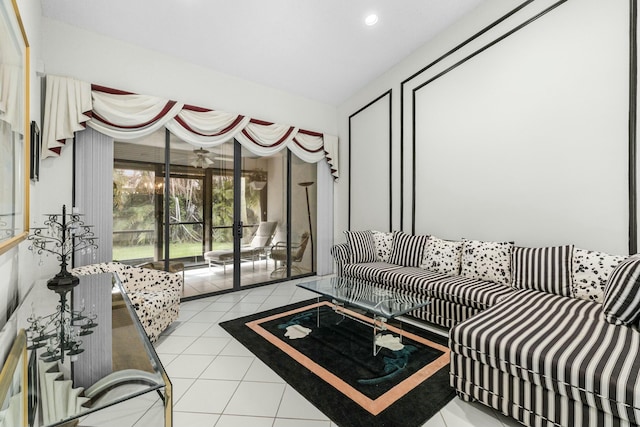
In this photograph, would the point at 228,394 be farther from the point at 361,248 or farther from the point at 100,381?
the point at 361,248

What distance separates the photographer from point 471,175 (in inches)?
131

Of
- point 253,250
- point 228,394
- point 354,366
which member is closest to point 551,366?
point 354,366

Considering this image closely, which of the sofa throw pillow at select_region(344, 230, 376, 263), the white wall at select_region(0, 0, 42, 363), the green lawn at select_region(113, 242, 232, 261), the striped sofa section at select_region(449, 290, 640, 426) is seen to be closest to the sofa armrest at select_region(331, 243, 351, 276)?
the sofa throw pillow at select_region(344, 230, 376, 263)

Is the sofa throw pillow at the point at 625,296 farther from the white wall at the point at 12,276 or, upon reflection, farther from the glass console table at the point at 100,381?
the white wall at the point at 12,276

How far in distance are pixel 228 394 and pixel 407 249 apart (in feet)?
8.86

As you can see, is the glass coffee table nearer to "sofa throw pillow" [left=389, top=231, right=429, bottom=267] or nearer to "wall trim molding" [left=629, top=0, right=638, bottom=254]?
"sofa throw pillow" [left=389, top=231, right=429, bottom=267]

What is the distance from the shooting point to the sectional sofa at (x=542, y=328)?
132 cm

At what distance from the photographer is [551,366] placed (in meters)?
1.40

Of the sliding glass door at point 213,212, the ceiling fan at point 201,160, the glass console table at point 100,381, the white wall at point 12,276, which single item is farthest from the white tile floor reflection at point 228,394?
the ceiling fan at point 201,160

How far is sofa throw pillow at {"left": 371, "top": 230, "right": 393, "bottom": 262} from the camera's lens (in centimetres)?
407

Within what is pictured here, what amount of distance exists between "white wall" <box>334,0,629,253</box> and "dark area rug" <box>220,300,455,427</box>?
1576 millimetres

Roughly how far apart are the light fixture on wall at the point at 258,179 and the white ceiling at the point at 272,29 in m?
1.44

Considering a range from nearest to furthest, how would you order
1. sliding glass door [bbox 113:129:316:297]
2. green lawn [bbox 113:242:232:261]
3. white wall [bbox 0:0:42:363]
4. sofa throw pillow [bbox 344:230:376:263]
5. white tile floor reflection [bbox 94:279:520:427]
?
1. white wall [bbox 0:0:42:363]
2. white tile floor reflection [bbox 94:279:520:427]
3. green lawn [bbox 113:242:232:261]
4. sliding glass door [bbox 113:129:316:297]
5. sofa throw pillow [bbox 344:230:376:263]

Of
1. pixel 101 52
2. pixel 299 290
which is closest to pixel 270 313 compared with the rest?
pixel 299 290
